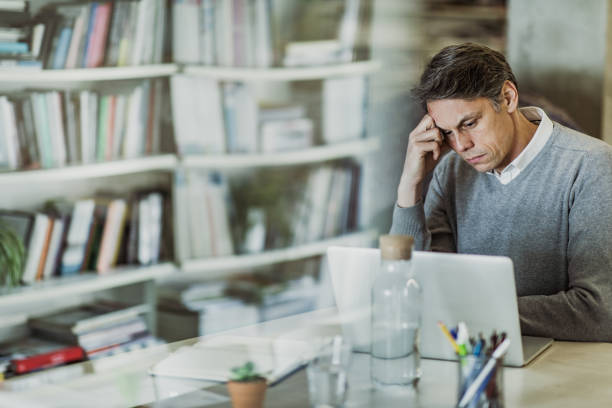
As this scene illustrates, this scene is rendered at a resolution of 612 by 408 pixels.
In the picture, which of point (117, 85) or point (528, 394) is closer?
point (528, 394)

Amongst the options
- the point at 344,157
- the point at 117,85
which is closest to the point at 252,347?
the point at 117,85

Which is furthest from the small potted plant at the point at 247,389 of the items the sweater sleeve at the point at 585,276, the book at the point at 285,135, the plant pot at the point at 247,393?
the book at the point at 285,135

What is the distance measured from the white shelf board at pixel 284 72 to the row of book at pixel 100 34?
20cm

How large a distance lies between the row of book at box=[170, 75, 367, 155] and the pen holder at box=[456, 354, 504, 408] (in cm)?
224

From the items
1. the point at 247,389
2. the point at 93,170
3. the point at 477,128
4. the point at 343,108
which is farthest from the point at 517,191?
the point at 343,108

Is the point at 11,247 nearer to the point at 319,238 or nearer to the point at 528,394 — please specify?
the point at 319,238

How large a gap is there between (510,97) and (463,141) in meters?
0.15

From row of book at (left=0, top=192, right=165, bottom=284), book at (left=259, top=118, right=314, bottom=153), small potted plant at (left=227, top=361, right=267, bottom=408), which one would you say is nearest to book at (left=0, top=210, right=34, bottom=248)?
row of book at (left=0, top=192, right=165, bottom=284)

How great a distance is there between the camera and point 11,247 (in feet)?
8.75

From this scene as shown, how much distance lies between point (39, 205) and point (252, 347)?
171cm

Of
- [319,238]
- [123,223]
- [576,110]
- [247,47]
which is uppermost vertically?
[247,47]

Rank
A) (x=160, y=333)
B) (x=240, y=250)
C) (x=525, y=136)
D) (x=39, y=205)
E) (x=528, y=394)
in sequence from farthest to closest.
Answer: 1. (x=240, y=250)
2. (x=160, y=333)
3. (x=39, y=205)
4. (x=525, y=136)
5. (x=528, y=394)

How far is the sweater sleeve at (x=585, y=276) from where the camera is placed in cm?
146

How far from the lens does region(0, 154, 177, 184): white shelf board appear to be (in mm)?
2645
